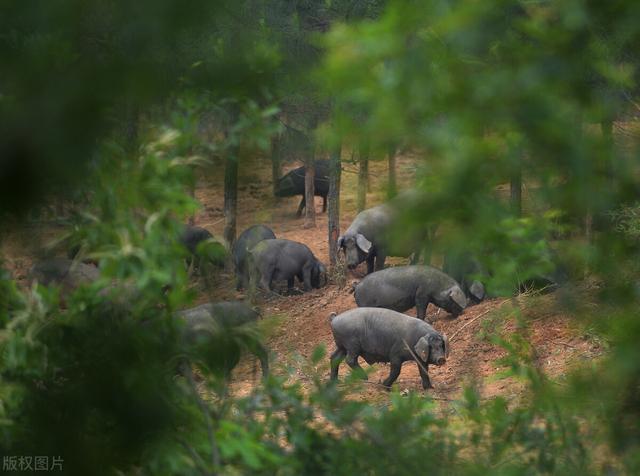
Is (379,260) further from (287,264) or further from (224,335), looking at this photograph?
(224,335)

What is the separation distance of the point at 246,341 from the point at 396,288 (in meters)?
12.2

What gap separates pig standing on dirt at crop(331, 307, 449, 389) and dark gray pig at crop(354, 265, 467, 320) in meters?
2.17

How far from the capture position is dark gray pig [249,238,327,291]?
1683 centimetres

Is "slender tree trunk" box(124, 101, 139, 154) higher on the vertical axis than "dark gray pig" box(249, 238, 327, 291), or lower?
higher

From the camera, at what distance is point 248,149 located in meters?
2.68

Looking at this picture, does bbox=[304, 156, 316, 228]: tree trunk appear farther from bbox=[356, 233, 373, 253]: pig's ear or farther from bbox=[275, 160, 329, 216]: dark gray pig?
bbox=[356, 233, 373, 253]: pig's ear

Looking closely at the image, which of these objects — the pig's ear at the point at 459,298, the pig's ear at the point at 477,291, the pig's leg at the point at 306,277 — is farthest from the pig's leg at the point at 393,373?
the pig's leg at the point at 306,277

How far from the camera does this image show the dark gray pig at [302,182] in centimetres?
2077

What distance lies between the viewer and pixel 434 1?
1.92 meters

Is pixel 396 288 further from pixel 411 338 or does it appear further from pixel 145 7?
pixel 145 7

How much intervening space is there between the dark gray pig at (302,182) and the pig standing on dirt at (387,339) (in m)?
8.72

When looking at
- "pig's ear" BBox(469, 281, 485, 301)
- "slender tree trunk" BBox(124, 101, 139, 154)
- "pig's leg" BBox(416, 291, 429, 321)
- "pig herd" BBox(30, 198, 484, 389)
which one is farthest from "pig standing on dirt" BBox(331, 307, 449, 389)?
"slender tree trunk" BBox(124, 101, 139, 154)

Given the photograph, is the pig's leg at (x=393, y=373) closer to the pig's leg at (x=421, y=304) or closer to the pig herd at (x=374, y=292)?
the pig herd at (x=374, y=292)

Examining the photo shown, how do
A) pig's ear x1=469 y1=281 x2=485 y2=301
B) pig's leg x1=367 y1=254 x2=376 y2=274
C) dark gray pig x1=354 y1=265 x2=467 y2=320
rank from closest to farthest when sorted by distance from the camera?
dark gray pig x1=354 y1=265 x2=467 y2=320 → pig's ear x1=469 y1=281 x2=485 y2=301 → pig's leg x1=367 y1=254 x2=376 y2=274
